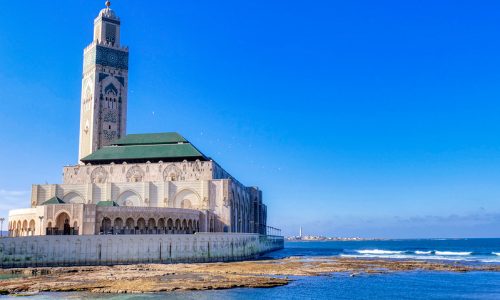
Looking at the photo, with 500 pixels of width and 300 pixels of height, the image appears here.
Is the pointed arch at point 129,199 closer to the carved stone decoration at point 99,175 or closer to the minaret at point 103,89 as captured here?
the carved stone decoration at point 99,175

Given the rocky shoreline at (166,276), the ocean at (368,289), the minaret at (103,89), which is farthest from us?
the minaret at (103,89)

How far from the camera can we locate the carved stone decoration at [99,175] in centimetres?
7225

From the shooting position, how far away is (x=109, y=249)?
49125mm

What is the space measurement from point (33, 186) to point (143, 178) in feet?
47.6

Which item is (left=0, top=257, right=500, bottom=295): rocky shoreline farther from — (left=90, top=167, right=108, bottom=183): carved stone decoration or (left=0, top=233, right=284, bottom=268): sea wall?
(left=90, top=167, right=108, bottom=183): carved stone decoration

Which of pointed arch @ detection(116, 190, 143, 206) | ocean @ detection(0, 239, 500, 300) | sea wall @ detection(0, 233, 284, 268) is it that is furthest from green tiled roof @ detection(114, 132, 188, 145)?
ocean @ detection(0, 239, 500, 300)

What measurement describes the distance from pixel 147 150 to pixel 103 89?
46.0 ft

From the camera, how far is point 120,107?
8219 centimetres

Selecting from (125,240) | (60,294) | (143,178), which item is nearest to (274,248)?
(143,178)

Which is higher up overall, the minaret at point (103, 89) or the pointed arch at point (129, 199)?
the minaret at point (103, 89)

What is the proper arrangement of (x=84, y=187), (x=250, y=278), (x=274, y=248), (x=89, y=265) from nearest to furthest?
(x=250, y=278) → (x=89, y=265) → (x=84, y=187) → (x=274, y=248)

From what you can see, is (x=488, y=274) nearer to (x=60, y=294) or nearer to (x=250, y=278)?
(x=250, y=278)

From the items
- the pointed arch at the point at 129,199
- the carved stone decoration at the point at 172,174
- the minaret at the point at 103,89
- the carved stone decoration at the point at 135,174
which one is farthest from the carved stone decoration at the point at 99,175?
the carved stone decoration at the point at 172,174

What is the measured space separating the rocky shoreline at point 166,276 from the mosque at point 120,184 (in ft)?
39.2
